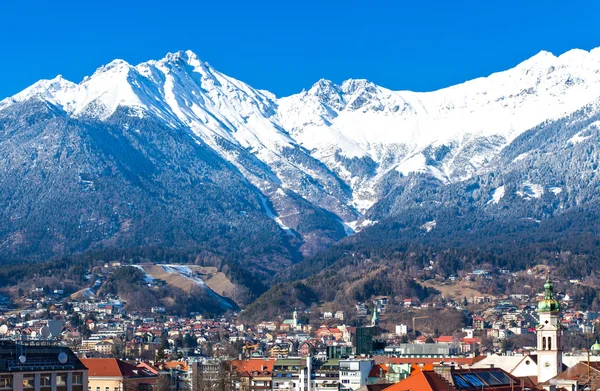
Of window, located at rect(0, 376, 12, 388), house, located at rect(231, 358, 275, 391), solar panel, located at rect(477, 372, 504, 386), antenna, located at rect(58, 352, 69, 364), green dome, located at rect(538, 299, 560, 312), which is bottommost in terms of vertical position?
window, located at rect(0, 376, 12, 388)

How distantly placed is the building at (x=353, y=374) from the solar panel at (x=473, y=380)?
122 feet

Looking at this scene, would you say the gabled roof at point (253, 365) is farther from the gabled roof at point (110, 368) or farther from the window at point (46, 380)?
the window at point (46, 380)

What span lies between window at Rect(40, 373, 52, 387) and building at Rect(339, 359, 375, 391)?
60.3 meters

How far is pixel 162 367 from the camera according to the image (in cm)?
17000

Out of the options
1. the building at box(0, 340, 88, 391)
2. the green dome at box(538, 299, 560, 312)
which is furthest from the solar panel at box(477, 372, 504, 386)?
the building at box(0, 340, 88, 391)

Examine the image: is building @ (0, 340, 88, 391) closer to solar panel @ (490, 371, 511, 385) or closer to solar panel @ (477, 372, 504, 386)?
solar panel @ (477, 372, 504, 386)

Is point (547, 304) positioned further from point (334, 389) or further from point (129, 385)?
point (129, 385)

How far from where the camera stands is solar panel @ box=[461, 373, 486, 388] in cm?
9275

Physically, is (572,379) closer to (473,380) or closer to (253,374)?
(473,380)

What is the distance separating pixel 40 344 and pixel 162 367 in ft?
308

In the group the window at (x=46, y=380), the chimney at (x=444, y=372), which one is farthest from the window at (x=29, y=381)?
the chimney at (x=444, y=372)

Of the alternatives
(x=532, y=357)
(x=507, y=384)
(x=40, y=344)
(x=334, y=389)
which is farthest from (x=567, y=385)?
(x=40, y=344)

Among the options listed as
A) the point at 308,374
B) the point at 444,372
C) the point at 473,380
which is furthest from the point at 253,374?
the point at 444,372

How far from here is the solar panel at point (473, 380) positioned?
304 ft
